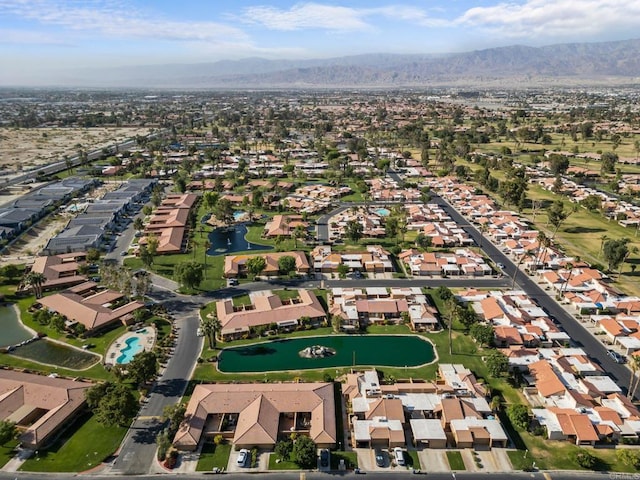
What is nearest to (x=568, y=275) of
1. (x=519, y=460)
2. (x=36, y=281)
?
(x=519, y=460)

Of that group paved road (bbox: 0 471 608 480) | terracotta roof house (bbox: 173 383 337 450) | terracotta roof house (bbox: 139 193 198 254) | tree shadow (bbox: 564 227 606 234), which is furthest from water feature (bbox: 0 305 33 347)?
tree shadow (bbox: 564 227 606 234)

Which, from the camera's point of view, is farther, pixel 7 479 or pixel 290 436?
pixel 290 436

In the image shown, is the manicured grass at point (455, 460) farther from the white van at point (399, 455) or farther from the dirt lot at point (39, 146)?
the dirt lot at point (39, 146)

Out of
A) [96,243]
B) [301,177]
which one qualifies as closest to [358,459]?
[96,243]

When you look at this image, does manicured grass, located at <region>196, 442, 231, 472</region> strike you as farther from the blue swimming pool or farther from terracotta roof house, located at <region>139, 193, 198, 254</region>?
terracotta roof house, located at <region>139, 193, 198, 254</region>

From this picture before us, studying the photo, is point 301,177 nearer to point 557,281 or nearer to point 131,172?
point 131,172

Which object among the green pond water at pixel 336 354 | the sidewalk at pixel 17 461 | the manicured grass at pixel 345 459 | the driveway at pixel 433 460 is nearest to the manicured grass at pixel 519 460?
the driveway at pixel 433 460

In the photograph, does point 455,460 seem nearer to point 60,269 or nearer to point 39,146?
point 60,269
